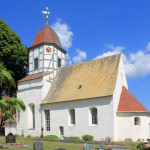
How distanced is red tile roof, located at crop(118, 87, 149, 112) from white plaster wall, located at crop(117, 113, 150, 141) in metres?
0.49

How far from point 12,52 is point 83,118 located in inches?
601

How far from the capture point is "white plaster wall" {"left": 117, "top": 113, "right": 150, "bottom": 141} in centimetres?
1947

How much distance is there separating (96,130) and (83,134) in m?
1.67

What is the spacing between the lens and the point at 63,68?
1116 inches

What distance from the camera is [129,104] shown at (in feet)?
66.6

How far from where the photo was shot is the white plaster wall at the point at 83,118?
784 inches

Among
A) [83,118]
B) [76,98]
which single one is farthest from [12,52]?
[83,118]

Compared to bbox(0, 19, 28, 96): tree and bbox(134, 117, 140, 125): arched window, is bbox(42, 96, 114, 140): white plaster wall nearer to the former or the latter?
bbox(134, 117, 140, 125): arched window

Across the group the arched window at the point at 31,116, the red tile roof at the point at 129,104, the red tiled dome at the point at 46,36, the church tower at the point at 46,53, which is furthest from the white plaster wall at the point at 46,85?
the red tile roof at the point at 129,104

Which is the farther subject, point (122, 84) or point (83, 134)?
point (122, 84)

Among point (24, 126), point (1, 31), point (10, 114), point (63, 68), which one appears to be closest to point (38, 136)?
point (24, 126)

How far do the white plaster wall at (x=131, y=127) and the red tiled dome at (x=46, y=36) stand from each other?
49.0 feet

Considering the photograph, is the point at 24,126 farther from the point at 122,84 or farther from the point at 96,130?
the point at 122,84

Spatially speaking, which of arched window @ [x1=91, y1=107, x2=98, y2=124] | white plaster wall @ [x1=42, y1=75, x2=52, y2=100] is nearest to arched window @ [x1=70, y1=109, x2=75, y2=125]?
arched window @ [x1=91, y1=107, x2=98, y2=124]
